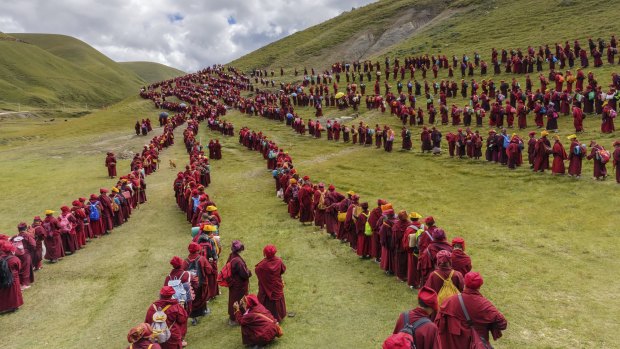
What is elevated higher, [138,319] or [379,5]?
[379,5]

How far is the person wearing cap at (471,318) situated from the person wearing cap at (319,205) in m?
9.97

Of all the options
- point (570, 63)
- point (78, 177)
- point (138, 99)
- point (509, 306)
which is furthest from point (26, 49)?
point (509, 306)

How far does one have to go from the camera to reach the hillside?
163 feet

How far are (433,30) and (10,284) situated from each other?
6738 cm

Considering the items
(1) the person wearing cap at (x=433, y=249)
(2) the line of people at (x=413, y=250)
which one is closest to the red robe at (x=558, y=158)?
(2) the line of people at (x=413, y=250)

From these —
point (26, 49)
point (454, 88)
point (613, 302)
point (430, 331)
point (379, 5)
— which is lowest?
point (613, 302)

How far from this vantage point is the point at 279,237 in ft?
53.4

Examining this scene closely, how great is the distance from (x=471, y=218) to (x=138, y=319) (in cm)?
1173

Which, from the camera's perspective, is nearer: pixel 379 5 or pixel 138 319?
pixel 138 319

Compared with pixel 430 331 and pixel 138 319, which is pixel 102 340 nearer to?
pixel 138 319

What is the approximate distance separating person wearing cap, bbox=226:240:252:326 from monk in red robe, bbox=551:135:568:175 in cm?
1528

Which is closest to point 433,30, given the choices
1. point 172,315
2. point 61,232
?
point 61,232

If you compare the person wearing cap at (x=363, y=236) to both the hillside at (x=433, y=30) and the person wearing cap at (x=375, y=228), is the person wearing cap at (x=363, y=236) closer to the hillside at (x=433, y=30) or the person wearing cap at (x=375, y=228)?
the person wearing cap at (x=375, y=228)

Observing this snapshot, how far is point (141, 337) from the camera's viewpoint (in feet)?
22.4
